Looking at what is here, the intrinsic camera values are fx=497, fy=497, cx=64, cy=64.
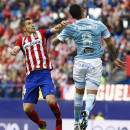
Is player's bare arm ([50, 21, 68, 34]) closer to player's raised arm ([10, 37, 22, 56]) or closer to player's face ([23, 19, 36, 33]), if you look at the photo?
player's face ([23, 19, 36, 33])

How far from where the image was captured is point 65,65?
63.3 ft

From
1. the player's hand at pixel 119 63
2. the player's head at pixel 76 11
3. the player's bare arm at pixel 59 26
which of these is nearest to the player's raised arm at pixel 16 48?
the player's bare arm at pixel 59 26

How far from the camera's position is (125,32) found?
772 inches

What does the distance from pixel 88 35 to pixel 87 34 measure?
0.03 meters

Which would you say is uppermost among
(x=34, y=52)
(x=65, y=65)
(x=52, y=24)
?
(x=34, y=52)

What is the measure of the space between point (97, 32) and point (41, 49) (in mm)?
1202

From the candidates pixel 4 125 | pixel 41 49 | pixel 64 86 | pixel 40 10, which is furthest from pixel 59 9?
pixel 41 49

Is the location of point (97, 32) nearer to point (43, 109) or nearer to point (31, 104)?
point (31, 104)

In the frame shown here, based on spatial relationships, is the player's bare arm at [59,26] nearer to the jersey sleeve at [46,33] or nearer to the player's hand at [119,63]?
the jersey sleeve at [46,33]

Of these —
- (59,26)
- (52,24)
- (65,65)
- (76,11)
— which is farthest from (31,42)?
(52,24)

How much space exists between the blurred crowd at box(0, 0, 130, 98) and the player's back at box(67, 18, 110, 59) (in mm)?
8524

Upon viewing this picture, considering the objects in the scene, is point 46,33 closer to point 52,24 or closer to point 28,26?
point 28,26

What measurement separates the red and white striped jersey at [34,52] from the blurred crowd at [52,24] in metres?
8.16

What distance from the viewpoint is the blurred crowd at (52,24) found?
18734 mm
